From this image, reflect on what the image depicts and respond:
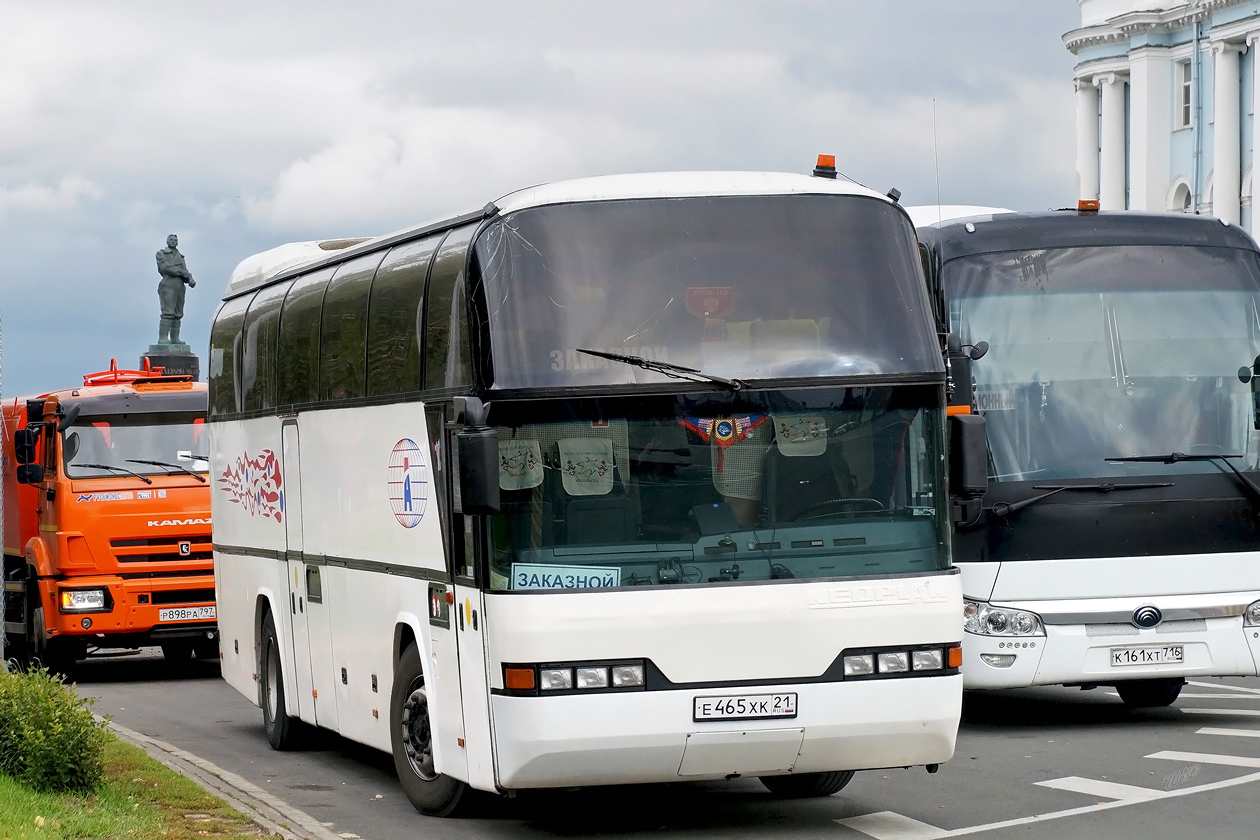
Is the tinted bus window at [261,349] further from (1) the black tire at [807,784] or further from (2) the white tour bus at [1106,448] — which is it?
(1) the black tire at [807,784]

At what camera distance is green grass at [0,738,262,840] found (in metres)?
8.77

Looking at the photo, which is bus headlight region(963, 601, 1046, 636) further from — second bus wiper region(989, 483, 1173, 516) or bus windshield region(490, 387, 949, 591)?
bus windshield region(490, 387, 949, 591)

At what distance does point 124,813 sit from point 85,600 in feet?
31.7

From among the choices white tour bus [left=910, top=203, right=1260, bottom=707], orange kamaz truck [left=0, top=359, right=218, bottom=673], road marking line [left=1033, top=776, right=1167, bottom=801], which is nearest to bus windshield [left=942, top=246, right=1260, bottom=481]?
white tour bus [left=910, top=203, right=1260, bottom=707]

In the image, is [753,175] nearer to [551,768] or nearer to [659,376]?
[659,376]

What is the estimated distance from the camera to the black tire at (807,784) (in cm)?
1026

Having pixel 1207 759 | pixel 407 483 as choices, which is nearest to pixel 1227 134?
pixel 1207 759

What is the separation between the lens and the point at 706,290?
894cm

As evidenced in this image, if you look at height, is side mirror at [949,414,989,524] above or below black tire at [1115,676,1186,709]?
above

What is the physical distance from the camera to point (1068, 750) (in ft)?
39.8

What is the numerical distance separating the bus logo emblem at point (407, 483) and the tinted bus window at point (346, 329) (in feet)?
2.78

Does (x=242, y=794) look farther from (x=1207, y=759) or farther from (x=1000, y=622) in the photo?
(x=1207, y=759)

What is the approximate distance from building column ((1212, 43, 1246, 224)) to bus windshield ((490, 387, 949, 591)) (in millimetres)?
54484

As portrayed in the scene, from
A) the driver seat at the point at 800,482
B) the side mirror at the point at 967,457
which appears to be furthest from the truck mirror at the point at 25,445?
the side mirror at the point at 967,457
